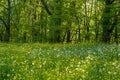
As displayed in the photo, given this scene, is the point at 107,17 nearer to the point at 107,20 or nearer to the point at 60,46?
the point at 107,20

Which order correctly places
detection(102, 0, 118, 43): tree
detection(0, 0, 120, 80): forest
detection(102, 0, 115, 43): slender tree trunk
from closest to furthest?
detection(0, 0, 120, 80): forest
detection(102, 0, 118, 43): tree
detection(102, 0, 115, 43): slender tree trunk

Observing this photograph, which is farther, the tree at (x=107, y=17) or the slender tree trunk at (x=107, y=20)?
the slender tree trunk at (x=107, y=20)

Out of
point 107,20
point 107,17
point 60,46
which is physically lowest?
point 60,46

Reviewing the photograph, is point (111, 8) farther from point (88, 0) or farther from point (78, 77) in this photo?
point (88, 0)

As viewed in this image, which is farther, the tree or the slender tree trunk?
the slender tree trunk

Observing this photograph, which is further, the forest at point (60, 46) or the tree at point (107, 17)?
the tree at point (107, 17)

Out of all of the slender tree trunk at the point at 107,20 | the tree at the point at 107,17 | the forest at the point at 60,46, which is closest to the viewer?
the forest at the point at 60,46

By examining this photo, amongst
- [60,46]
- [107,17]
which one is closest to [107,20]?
[107,17]

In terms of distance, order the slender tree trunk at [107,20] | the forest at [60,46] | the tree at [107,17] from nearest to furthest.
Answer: the forest at [60,46], the tree at [107,17], the slender tree trunk at [107,20]

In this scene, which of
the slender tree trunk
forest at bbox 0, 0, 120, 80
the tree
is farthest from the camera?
the slender tree trunk

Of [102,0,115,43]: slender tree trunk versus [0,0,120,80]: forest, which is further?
[102,0,115,43]: slender tree trunk

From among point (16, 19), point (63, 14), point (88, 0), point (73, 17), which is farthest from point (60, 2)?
point (16, 19)

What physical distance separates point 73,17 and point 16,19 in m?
27.6

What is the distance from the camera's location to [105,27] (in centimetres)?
3378
